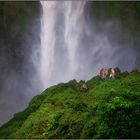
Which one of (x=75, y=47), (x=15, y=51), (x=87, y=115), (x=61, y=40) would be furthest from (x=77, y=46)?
(x=87, y=115)

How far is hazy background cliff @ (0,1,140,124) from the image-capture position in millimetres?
33844

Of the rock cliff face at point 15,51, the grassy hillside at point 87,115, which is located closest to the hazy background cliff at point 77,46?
the rock cliff face at point 15,51

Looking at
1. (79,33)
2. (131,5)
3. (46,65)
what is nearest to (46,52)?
(46,65)

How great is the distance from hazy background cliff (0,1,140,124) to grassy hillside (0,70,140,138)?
63.2 ft

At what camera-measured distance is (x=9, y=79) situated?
3672 centimetres

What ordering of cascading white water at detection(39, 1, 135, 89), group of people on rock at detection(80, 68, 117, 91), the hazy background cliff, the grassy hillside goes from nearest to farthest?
the grassy hillside
group of people on rock at detection(80, 68, 117, 91)
the hazy background cliff
cascading white water at detection(39, 1, 135, 89)

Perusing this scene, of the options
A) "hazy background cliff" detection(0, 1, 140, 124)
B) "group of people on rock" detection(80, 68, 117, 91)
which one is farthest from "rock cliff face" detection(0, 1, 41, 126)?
"group of people on rock" detection(80, 68, 117, 91)

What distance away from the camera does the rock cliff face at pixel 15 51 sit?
119 feet

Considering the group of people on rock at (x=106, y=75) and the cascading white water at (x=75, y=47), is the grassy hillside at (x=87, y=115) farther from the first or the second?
the cascading white water at (x=75, y=47)

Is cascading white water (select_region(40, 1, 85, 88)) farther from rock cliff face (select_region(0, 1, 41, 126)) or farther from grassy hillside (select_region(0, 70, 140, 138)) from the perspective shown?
grassy hillside (select_region(0, 70, 140, 138))

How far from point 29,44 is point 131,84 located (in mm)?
25094

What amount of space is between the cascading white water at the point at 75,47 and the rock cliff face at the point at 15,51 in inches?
93.5

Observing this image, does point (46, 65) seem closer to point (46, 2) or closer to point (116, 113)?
Result: point (46, 2)

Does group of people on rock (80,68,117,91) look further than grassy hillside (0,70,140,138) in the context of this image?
Yes
